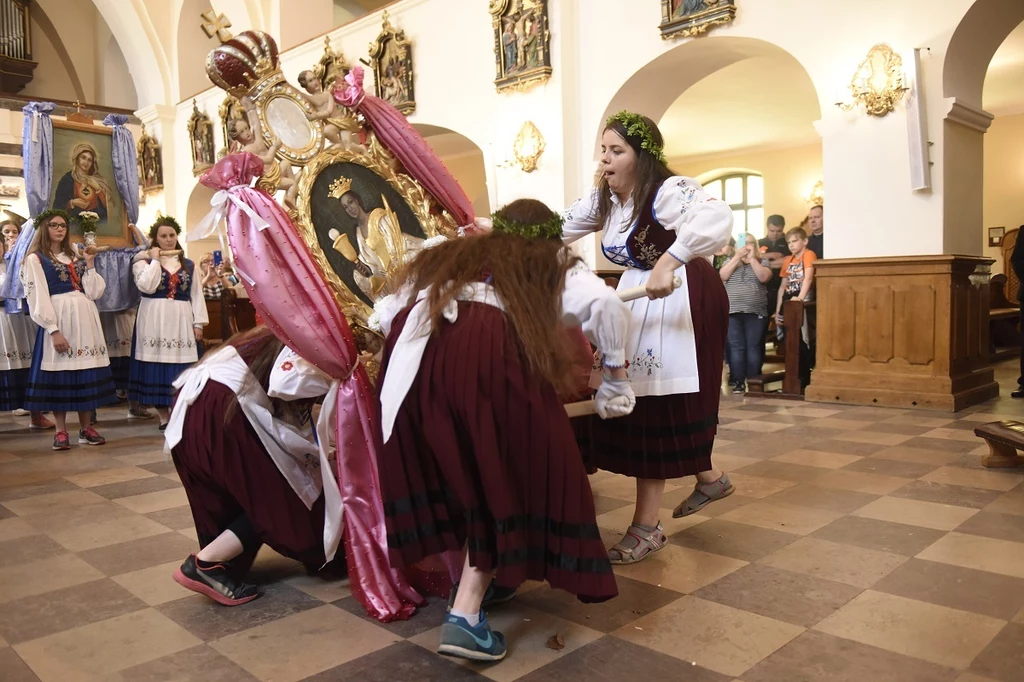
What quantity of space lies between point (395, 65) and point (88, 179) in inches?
178

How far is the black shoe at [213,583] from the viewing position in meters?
2.71

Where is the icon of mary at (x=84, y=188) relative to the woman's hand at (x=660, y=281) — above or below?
above

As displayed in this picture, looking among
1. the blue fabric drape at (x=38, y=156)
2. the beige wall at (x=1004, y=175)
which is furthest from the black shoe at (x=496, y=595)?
the beige wall at (x=1004, y=175)

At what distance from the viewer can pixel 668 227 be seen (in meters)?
2.83

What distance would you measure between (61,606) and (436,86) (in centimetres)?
843

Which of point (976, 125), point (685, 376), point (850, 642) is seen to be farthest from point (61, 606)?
point (976, 125)

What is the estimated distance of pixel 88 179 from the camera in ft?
23.7

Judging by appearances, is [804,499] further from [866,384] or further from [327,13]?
[327,13]

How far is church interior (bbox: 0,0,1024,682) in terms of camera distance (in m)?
2.41

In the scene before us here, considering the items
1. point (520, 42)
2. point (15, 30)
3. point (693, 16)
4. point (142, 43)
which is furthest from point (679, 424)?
point (15, 30)

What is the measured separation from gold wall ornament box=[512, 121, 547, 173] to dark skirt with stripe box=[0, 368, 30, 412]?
523cm

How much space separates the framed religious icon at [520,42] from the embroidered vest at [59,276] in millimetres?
4985

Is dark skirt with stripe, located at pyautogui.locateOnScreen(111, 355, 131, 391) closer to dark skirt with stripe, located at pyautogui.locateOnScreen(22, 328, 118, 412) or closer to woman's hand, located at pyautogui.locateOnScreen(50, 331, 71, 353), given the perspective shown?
dark skirt with stripe, located at pyautogui.locateOnScreen(22, 328, 118, 412)

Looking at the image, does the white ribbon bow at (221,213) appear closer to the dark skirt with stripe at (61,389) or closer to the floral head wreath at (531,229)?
the floral head wreath at (531,229)
